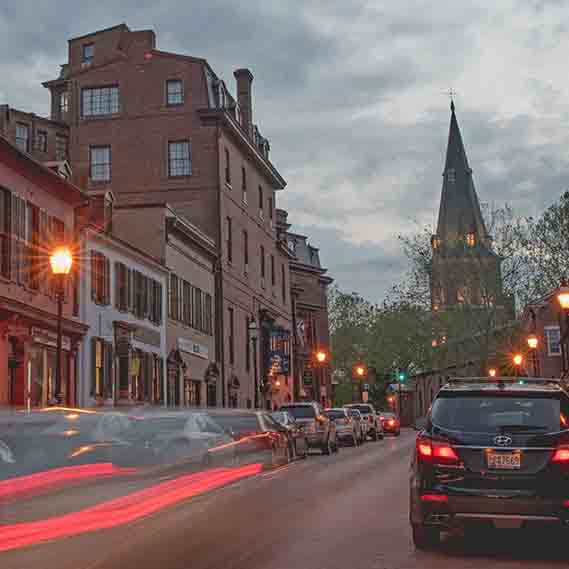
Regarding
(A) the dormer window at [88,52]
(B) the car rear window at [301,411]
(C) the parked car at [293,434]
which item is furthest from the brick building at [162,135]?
(C) the parked car at [293,434]

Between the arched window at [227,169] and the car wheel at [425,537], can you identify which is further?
the arched window at [227,169]

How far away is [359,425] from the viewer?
144 feet

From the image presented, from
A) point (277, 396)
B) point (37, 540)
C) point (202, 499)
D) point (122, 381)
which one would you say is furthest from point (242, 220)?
point (37, 540)

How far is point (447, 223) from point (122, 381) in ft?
277

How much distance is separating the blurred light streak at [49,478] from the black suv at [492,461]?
5163 millimetres

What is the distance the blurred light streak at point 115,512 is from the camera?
11.1 meters

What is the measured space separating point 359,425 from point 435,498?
34.2 metres

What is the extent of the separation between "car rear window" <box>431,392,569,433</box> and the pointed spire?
105151 mm

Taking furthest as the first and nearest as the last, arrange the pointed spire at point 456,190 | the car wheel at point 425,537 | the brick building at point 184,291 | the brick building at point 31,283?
the pointed spire at point 456,190
the brick building at point 184,291
the brick building at point 31,283
the car wheel at point 425,537

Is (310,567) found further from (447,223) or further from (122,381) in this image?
(447,223)

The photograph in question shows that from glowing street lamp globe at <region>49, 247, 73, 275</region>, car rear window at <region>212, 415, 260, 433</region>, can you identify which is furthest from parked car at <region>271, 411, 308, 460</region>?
glowing street lamp globe at <region>49, 247, 73, 275</region>

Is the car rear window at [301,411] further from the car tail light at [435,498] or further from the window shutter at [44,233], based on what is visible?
the car tail light at [435,498]

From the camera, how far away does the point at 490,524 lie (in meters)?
9.88

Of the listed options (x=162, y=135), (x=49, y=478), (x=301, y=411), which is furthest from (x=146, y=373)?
(x=49, y=478)
